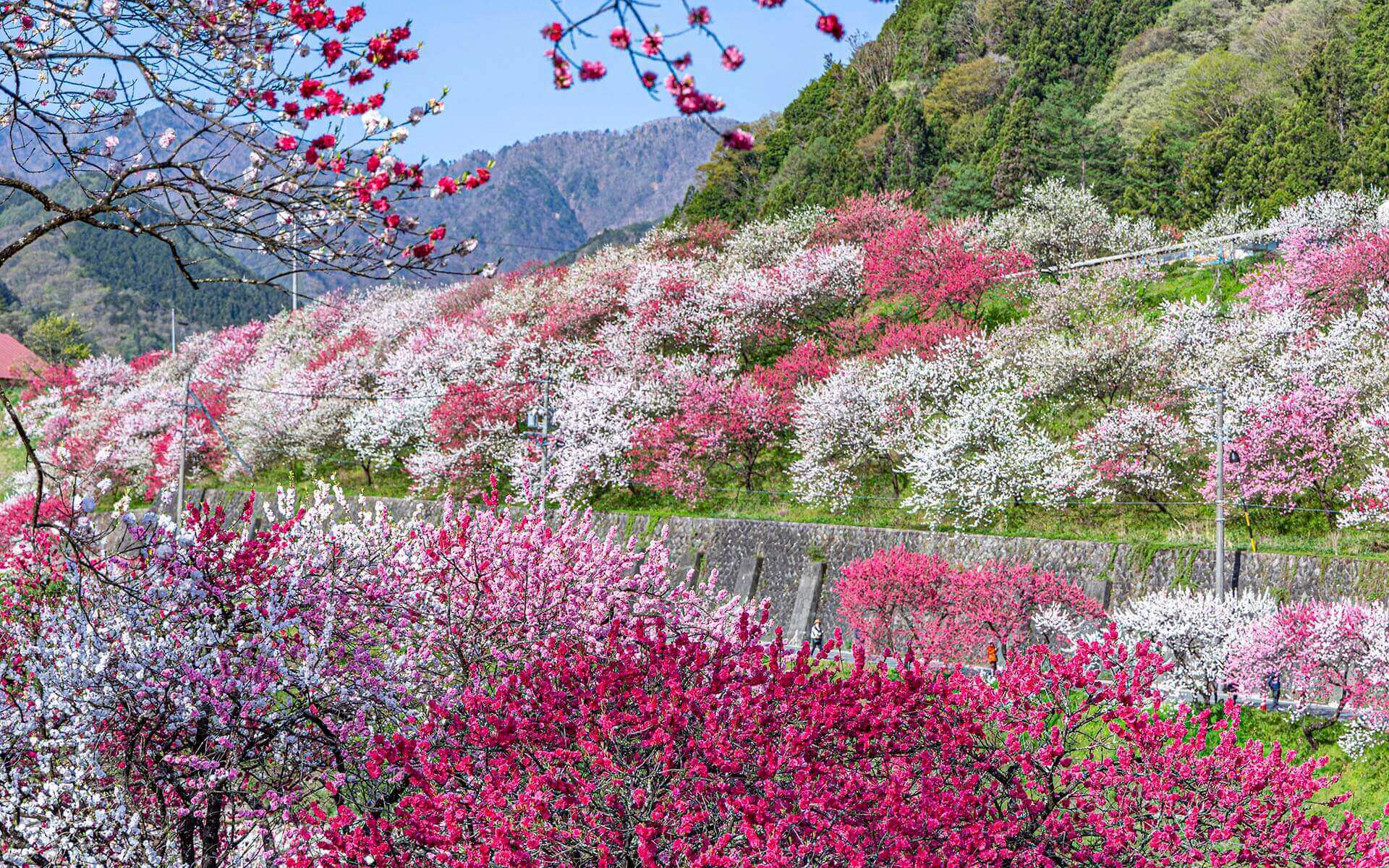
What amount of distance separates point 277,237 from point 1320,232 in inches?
1138

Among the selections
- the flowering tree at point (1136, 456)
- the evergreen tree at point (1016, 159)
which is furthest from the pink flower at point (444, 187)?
the evergreen tree at point (1016, 159)

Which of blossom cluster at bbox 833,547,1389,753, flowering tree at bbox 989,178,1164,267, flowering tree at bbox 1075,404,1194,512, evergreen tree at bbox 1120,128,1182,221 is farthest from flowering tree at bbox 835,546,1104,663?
evergreen tree at bbox 1120,128,1182,221

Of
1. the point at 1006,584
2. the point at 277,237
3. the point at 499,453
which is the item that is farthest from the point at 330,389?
the point at 277,237

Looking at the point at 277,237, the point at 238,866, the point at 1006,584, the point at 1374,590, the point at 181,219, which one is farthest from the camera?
the point at 1006,584

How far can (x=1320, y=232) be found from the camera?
1062 inches

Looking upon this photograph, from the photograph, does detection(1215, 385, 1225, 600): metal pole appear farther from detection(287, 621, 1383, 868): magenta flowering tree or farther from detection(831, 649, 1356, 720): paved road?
detection(287, 621, 1383, 868): magenta flowering tree

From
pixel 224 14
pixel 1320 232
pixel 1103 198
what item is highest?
pixel 1103 198

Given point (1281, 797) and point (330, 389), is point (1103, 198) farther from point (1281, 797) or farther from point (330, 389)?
point (1281, 797)

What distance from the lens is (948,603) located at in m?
18.3

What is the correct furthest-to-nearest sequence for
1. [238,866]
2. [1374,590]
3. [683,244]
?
[683,244] < [1374,590] < [238,866]

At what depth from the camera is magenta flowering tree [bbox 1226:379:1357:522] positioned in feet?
63.7

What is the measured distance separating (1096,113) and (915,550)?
34.0m

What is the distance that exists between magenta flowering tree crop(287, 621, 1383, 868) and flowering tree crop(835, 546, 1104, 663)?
9586mm

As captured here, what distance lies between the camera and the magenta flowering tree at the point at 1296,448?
63.7 ft
